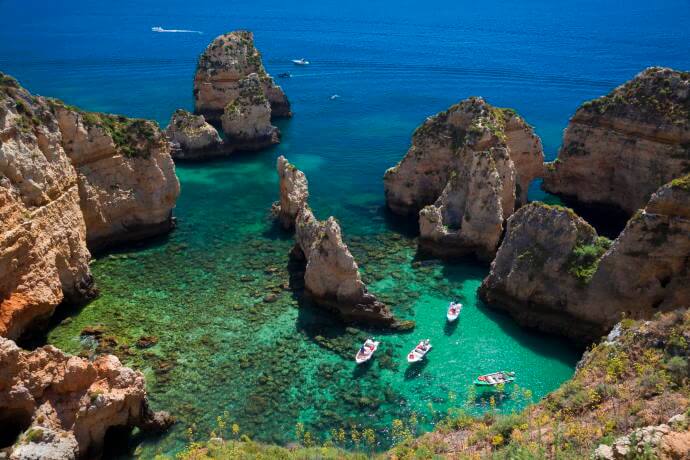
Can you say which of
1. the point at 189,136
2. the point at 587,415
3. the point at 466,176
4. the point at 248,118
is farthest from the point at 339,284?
the point at 248,118

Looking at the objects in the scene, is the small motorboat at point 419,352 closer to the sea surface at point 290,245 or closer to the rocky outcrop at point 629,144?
the sea surface at point 290,245

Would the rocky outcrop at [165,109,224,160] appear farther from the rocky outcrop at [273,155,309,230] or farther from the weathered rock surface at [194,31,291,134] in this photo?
the rocky outcrop at [273,155,309,230]

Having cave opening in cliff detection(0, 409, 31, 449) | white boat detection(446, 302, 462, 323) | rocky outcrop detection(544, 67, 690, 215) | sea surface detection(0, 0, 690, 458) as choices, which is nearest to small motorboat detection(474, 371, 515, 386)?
sea surface detection(0, 0, 690, 458)

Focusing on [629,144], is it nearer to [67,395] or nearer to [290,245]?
[290,245]

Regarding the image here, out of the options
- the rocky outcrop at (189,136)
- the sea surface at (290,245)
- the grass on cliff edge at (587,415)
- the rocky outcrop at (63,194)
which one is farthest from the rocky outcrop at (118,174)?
the grass on cliff edge at (587,415)

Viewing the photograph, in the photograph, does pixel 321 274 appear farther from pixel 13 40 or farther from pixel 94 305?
pixel 13 40

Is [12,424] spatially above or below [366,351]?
below
